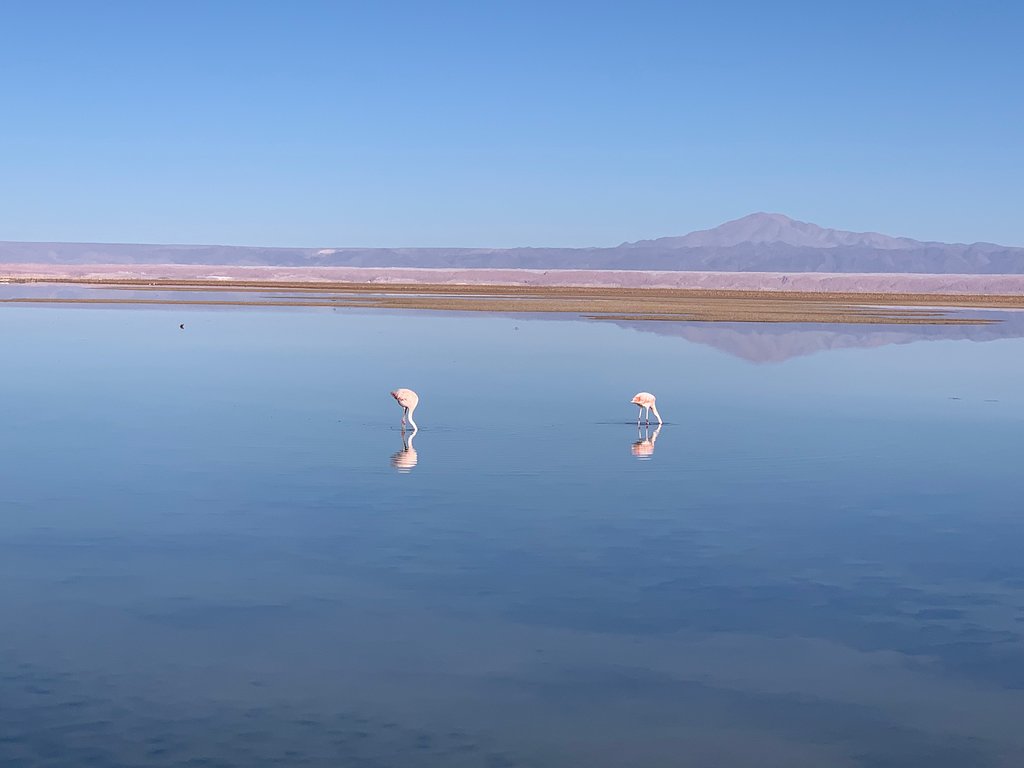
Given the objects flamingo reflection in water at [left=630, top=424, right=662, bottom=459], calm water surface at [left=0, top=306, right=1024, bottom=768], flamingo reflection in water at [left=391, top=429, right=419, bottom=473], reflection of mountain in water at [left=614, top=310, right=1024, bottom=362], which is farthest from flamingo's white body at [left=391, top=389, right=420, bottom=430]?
reflection of mountain in water at [left=614, top=310, right=1024, bottom=362]

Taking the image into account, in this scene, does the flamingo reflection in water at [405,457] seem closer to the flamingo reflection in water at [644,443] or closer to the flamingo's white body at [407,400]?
the flamingo's white body at [407,400]

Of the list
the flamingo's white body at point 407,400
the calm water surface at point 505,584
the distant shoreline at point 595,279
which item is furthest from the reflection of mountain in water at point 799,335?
the distant shoreline at point 595,279

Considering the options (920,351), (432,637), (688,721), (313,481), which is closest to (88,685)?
(432,637)

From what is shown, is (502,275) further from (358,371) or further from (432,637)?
(432,637)

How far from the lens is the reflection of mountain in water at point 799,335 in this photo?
107 ft

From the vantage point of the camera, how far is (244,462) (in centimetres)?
1356

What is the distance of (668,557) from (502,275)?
159 m

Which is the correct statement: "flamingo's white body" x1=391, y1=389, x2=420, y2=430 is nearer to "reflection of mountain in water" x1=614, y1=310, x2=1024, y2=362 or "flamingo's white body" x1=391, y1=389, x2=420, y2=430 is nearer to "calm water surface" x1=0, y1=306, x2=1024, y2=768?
"calm water surface" x1=0, y1=306, x2=1024, y2=768

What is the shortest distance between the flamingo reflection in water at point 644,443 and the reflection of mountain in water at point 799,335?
1232cm

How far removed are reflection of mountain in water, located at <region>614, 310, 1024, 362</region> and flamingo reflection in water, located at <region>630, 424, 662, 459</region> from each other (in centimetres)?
1232

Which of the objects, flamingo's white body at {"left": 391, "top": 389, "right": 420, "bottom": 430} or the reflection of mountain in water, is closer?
flamingo's white body at {"left": 391, "top": 389, "right": 420, "bottom": 430}

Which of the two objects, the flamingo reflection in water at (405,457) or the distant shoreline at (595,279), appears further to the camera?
the distant shoreline at (595,279)

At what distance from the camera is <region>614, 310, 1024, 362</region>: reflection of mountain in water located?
3250 centimetres

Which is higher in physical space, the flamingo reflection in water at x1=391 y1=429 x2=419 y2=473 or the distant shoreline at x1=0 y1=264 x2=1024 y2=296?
the flamingo reflection in water at x1=391 y1=429 x2=419 y2=473
